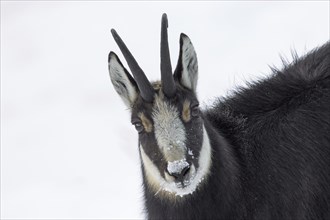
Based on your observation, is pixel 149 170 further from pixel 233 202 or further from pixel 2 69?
pixel 2 69

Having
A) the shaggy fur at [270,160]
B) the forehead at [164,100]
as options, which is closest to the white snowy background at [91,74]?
the shaggy fur at [270,160]

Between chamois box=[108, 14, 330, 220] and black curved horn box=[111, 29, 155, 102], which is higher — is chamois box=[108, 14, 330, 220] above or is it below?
below

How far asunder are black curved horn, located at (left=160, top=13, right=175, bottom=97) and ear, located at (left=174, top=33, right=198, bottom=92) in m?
0.30

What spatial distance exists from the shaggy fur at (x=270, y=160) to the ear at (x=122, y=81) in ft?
2.71

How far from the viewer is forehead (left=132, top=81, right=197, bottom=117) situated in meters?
7.15

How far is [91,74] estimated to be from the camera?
17.2 meters

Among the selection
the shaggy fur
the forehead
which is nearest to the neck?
the shaggy fur

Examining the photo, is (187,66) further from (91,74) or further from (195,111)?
(91,74)

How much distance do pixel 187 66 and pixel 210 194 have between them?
1334 mm

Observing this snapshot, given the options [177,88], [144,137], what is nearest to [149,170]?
[144,137]

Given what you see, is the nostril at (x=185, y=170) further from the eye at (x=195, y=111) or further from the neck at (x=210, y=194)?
the eye at (x=195, y=111)

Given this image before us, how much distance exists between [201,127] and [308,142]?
1.31 metres

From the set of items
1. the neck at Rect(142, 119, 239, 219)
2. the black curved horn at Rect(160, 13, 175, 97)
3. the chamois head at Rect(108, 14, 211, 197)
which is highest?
the black curved horn at Rect(160, 13, 175, 97)

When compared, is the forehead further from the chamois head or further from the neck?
the neck
